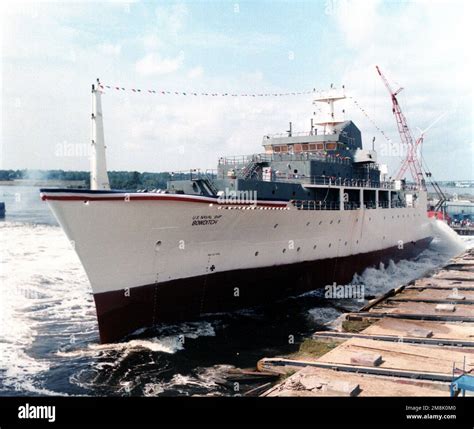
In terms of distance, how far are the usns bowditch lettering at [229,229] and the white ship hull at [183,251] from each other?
4cm

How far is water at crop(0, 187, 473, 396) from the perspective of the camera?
15.2 metres

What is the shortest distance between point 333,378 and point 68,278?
83.4ft

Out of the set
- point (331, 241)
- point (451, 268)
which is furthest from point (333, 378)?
point (451, 268)

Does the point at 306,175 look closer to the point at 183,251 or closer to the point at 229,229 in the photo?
the point at 229,229

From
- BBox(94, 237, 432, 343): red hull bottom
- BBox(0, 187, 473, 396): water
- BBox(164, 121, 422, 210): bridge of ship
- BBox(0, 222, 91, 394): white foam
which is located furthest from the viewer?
BBox(164, 121, 422, 210): bridge of ship

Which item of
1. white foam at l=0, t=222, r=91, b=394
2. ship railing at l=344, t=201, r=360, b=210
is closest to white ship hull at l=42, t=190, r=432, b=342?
ship railing at l=344, t=201, r=360, b=210

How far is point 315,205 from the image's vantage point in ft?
89.2

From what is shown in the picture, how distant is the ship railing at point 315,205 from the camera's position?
2542cm

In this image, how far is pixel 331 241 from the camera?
28.3 metres

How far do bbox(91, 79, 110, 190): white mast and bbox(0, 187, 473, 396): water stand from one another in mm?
6451

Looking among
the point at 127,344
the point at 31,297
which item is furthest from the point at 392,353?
the point at 31,297

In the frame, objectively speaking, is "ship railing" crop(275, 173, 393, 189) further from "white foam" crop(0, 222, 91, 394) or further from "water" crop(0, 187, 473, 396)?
"white foam" crop(0, 222, 91, 394)
